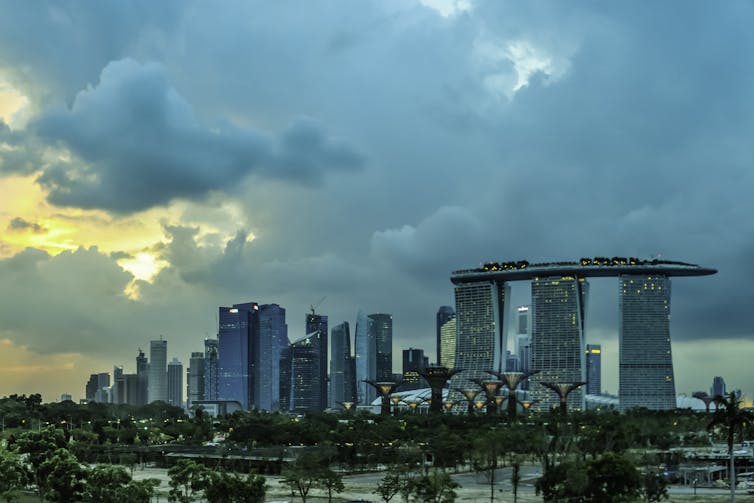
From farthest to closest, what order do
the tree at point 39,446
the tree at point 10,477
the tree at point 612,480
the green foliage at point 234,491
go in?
the tree at point 39,446 → the tree at point 10,477 → the green foliage at point 234,491 → the tree at point 612,480

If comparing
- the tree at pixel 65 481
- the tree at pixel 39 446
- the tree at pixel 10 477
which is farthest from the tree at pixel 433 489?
the tree at pixel 10 477

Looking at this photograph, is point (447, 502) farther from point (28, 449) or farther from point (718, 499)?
point (28, 449)

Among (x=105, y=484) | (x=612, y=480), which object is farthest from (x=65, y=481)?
(x=612, y=480)

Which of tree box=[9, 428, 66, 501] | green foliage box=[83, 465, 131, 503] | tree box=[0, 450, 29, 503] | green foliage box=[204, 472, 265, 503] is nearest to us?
green foliage box=[204, 472, 265, 503]


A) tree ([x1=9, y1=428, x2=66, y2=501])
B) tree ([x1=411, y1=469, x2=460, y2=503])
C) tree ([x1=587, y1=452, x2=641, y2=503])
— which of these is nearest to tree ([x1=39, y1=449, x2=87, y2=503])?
tree ([x1=9, y1=428, x2=66, y2=501])

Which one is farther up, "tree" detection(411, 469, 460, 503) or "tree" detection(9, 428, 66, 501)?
"tree" detection(9, 428, 66, 501)

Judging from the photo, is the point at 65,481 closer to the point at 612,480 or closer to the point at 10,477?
the point at 10,477

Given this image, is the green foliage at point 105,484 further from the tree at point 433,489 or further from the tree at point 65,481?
the tree at point 433,489

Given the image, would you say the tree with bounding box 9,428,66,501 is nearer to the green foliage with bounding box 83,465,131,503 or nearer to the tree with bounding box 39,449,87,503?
the tree with bounding box 39,449,87,503

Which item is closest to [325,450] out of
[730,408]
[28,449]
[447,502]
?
[28,449]

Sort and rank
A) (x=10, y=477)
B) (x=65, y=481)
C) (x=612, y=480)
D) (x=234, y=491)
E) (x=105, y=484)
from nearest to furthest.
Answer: (x=612, y=480)
(x=234, y=491)
(x=65, y=481)
(x=105, y=484)
(x=10, y=477)

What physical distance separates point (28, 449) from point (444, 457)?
3107 inches

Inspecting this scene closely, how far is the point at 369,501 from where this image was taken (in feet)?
408

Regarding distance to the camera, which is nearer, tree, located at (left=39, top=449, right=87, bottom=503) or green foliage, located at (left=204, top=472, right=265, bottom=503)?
green foliage, located at (left=204, top=472, right=265, bottom=503)
